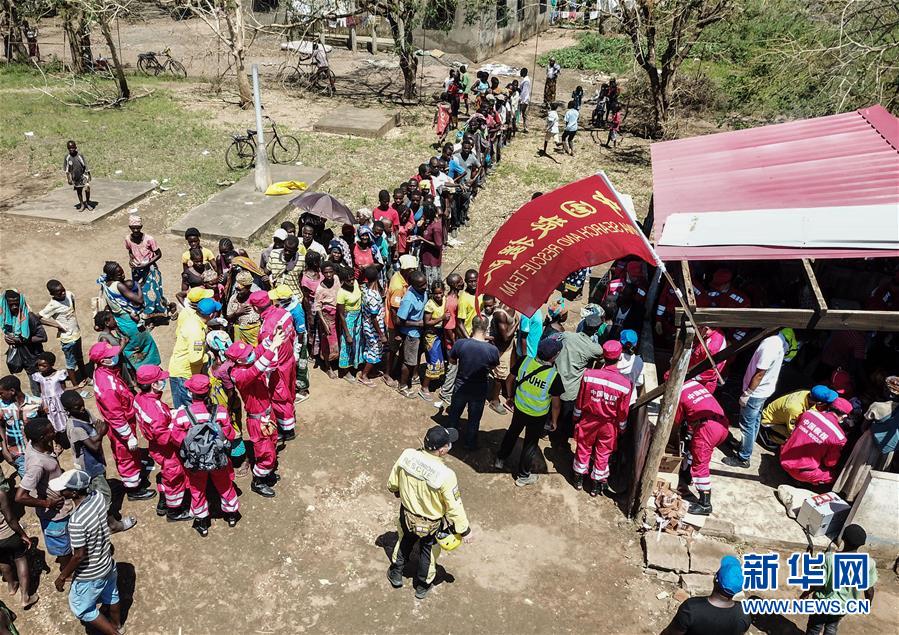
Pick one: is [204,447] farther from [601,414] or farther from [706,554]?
[706,554]

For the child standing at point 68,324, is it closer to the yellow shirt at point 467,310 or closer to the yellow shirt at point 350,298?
the yellow shirt at point 350,298

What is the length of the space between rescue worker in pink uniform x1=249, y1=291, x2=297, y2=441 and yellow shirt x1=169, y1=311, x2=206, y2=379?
0.58m

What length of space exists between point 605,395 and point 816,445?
2226 millimetres

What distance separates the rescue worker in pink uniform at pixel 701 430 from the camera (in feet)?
19.7

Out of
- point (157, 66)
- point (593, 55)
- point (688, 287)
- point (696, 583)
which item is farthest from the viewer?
point (593, 55)

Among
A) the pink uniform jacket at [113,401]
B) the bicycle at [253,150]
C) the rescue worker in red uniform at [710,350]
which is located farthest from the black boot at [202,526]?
the bicycle at [253,150]

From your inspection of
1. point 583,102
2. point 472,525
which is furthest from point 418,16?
point 472,525

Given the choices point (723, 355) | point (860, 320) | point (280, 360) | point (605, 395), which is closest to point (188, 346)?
point (280, 360)

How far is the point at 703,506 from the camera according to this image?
6.29 meters

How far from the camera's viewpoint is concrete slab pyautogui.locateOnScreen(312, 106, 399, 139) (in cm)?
1702

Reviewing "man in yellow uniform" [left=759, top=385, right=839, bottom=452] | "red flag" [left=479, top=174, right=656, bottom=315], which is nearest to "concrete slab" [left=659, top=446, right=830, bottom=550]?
"man in yellow uniform" [left=759, top=385, right=839, bottom=452]

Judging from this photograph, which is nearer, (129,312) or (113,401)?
(113,401)

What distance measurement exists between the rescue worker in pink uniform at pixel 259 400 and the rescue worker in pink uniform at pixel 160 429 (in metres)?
0.64

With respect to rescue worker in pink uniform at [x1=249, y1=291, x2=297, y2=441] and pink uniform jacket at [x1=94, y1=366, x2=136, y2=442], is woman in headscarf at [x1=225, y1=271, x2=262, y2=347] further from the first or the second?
pink uniform jacket at [x1=94, y1=366, x2=136, y2=442]
